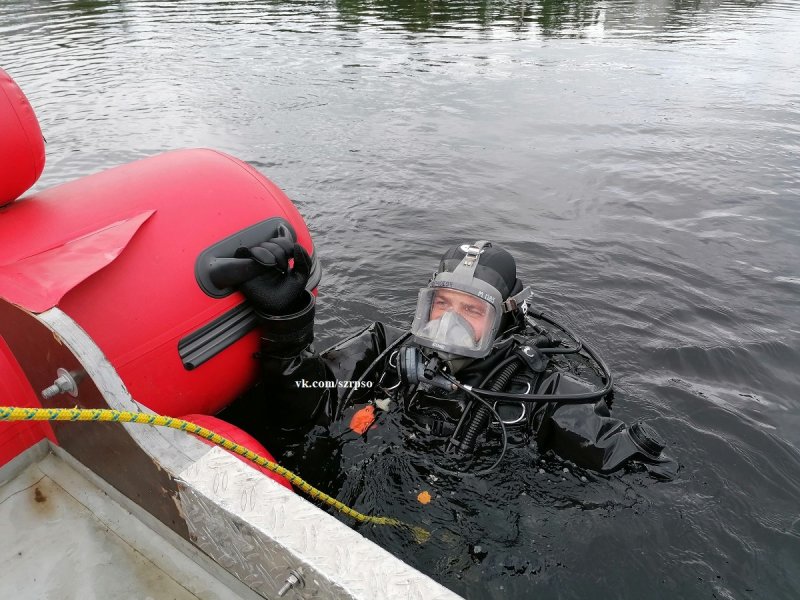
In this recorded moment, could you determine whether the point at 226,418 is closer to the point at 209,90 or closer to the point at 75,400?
the point at 75,400


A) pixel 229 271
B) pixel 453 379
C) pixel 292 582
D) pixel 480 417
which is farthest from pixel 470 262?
pixel 292 582

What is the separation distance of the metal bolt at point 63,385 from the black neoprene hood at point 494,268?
215 centimetres

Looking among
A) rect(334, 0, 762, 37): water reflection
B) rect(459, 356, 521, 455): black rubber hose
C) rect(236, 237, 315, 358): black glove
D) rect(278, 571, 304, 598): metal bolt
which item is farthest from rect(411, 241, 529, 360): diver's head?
rect(334, 0, 762, 37): water reflection

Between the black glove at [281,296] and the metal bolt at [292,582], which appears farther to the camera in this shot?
the black glove at [281,296]

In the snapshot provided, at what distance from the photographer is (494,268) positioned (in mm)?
3459

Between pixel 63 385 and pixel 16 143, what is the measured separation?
1.20 metres

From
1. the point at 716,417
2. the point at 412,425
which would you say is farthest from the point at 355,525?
the point at 716,417

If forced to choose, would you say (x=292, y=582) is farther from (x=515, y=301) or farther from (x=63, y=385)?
(x=515, y=301)

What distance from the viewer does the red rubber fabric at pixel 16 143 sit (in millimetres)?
2508

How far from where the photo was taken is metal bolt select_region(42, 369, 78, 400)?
83.2 inches

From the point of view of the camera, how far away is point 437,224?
6.88 metres

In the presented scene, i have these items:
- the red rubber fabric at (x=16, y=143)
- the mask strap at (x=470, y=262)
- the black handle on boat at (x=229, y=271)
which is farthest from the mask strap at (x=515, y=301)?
the red rubber fabric at (x=16, y=143)

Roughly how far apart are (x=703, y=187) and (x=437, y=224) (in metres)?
3.70

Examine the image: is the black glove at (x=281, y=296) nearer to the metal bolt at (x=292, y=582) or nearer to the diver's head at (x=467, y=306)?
the diver's head at (x=467, y=306)
